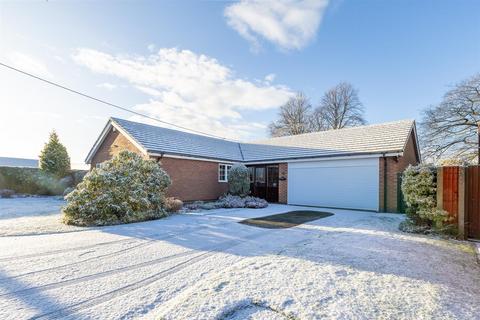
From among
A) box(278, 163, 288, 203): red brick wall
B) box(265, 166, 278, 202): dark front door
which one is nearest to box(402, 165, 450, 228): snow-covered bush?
box(278, 163, 288, 203): red brick wall

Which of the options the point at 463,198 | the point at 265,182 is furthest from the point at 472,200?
the point at 265,182

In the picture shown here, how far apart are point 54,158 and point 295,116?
27.4 m

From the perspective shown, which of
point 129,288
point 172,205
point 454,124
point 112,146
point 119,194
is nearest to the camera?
point 129,288

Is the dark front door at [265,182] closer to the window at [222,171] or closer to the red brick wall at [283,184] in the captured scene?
the red brick wall at [283,184]

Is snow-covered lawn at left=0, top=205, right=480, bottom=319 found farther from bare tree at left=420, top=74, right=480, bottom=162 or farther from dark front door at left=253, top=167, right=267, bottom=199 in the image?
bare tree at left=420, top=74, right=480, bottom=162

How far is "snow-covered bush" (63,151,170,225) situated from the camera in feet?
29.2

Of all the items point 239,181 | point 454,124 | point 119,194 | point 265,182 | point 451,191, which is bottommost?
point 119,194

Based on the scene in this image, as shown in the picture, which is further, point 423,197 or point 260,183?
point 260,183

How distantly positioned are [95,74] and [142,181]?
710 centimetres

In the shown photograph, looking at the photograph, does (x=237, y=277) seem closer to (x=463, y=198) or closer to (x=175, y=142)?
(x=463, y=198)

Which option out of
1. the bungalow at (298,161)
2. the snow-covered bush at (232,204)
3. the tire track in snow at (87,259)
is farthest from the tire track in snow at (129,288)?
the bungalow at (298,161)

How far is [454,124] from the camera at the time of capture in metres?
20.0

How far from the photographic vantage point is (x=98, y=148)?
17.7 m

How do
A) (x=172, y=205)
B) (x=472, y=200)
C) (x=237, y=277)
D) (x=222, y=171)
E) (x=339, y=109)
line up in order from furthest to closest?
(x=339, y=109) → (x=222, y=171) → (x=172, y=205) → (x=472, y=200) → (x=237, y=277)
